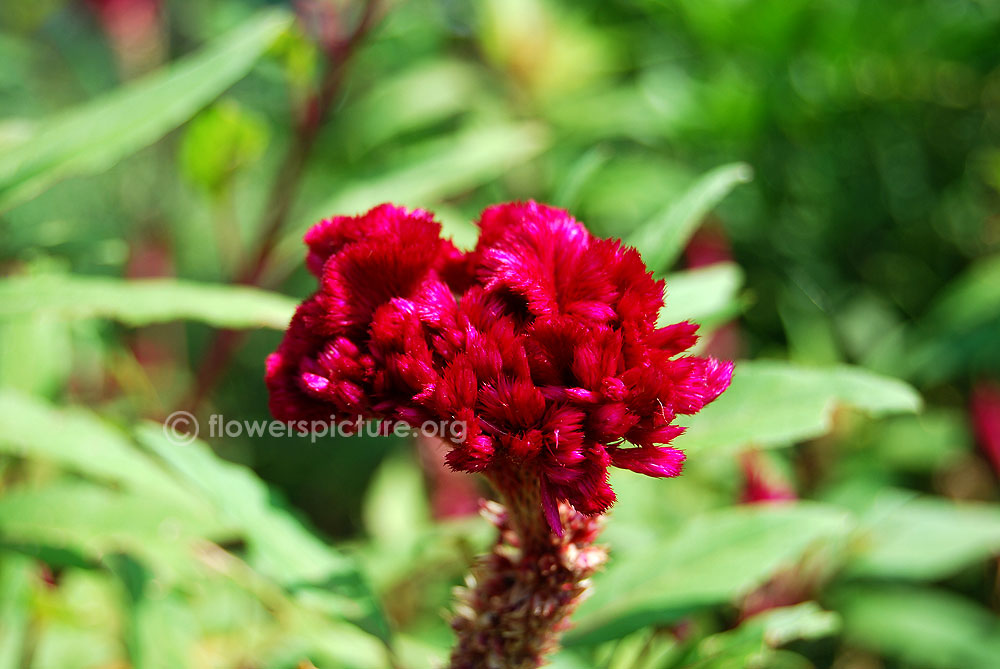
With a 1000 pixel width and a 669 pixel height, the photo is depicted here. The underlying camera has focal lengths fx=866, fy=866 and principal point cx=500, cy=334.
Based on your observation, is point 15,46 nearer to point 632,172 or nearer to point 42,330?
point 42,330

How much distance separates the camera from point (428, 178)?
1.69 meters

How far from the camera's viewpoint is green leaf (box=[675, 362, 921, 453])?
95 cm

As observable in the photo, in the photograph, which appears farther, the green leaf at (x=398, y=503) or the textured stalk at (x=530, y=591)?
the green leaf at (x=398, y=503)

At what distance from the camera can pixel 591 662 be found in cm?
118

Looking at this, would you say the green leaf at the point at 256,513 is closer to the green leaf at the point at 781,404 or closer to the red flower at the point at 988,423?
the green leaf at the point at 781,404

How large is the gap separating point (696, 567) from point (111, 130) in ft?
3.06

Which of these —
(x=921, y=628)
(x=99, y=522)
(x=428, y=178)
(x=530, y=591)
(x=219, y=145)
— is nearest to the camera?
(x=530, y=591)

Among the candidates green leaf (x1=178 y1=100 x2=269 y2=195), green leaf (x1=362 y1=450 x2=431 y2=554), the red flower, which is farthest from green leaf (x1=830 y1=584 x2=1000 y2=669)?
green leaf (x1=178 y1=100 x2=269 y2=195)

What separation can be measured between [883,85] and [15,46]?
101 inches

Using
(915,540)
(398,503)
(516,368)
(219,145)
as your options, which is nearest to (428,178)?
(219,145)

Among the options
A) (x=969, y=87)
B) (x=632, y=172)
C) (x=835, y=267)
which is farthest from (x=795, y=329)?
(x=969, y=87)

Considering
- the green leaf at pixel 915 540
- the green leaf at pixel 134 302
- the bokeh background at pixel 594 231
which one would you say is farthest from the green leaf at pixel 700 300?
the green leaf at pixel 915 540

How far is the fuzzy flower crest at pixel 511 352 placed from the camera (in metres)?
0.71

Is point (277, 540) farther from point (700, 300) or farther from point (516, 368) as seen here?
point (700, 300)
